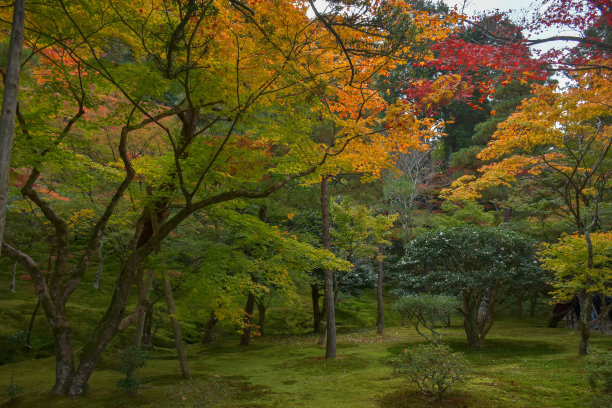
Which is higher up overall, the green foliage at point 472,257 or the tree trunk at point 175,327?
the green foliage at point 472,257

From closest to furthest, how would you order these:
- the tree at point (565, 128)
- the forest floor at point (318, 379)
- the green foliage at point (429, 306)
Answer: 1. the forest floor at point (318, 379)
2. the tree at point (565, 128)
3. the green foliage at point (429, 306)

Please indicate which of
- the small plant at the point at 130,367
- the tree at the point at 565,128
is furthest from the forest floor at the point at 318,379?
the tree at the point at 565,128

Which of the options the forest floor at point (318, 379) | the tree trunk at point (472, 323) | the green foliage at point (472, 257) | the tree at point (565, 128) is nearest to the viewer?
the forest floor at point (318, 379)

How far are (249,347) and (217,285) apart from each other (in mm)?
7416

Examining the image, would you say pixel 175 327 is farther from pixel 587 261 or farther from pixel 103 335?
pixel 587 261

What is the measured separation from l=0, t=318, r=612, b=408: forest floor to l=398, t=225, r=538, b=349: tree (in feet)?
4.97

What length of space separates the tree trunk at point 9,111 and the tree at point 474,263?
419 inches

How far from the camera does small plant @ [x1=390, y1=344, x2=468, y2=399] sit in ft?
16.8

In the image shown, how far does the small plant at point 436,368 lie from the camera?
202 inches

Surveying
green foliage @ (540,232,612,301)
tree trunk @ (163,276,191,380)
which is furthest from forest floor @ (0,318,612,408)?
green foliage @ (540,232,612,301)

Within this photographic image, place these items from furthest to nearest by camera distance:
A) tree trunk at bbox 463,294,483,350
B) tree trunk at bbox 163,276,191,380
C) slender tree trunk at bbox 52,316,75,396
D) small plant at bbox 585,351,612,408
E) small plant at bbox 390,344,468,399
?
tree trunk at bbox 463,294,483,350
tree trunk at bbox 163,276,191,380
slender tree trunk at bbox 52,316,75,396
small plant at bbox 390,344,468,399
small plant at bbox 585,351,612,408

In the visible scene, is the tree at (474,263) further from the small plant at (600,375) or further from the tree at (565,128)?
the small plant at (600,375)

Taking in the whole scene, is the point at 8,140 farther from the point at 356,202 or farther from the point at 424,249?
the point at 356,202

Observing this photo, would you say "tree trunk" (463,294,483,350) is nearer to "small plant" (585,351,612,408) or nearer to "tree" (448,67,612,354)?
"tree" (448,67,612,354)
